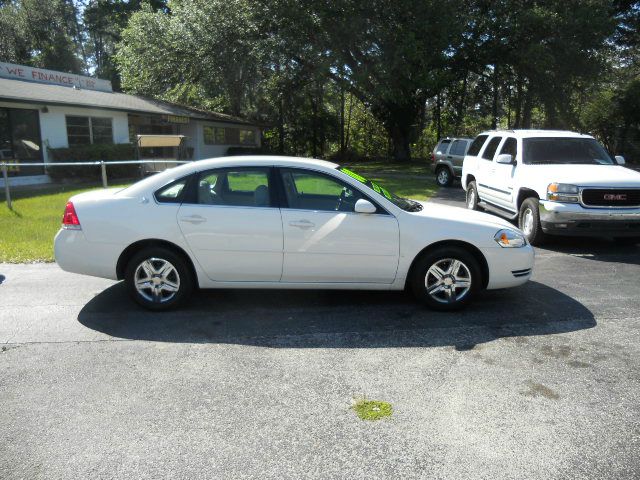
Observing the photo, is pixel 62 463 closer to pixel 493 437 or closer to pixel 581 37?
pixel 493 437

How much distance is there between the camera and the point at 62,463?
9.36ft

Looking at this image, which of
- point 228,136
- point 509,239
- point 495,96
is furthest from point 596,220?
point 228,136

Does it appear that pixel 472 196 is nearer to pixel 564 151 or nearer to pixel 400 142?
pixel 564 151

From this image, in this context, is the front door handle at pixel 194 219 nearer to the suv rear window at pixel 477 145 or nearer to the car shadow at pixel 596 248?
the car shadow at pixel 596 248

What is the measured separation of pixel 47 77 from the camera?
888 inches

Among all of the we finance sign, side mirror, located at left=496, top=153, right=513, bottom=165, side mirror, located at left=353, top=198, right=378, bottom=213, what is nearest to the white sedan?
side mirror, located at left=353, top=198, right=378, bottom=213

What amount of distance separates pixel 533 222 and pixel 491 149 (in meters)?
2.86

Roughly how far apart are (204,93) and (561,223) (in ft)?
75.2

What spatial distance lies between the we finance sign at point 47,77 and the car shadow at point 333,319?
63.6 ft

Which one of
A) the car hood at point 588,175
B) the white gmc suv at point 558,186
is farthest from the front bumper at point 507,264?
the car hood at point 588,175

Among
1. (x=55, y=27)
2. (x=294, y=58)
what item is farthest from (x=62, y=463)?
(x=55, y=27)

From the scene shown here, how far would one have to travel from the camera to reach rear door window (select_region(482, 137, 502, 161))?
10.5 meters

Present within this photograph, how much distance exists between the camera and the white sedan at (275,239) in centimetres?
508

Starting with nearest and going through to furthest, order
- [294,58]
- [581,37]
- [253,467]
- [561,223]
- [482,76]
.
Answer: [253,467] → [561,223] → [581,37] → [294,58] → [482,76]
